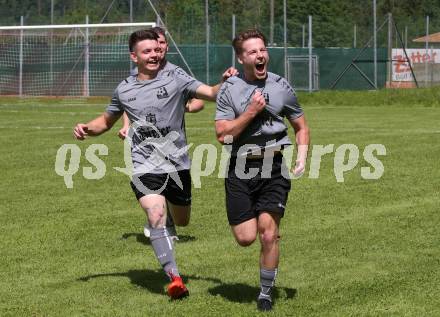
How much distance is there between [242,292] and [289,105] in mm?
1528

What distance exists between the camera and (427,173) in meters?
15.4

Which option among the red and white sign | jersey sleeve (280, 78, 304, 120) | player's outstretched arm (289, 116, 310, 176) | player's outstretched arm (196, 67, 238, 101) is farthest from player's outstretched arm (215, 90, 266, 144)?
the red and white sign

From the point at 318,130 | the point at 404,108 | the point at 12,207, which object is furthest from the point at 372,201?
the point at 404,108

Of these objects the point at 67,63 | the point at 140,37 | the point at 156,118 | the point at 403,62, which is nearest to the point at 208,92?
the point at 156,118

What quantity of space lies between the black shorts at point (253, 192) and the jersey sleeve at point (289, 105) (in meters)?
0.33

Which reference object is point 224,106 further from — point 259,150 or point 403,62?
point 403,62

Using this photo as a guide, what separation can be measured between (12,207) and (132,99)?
4833mm

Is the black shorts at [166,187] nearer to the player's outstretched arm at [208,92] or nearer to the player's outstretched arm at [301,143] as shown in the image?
the player's outstretched arm at [208,92]

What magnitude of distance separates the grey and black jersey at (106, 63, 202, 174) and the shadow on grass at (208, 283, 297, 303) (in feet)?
3.47

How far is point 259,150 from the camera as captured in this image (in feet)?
24.2

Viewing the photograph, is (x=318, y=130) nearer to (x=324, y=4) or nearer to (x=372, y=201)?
(x=372, y=201)

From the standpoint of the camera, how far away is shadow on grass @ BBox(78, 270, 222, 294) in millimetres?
8142

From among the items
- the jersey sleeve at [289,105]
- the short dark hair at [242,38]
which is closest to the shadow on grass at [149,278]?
the jersey sleeve at [289,105]

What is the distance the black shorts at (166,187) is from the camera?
8094 millimetres
